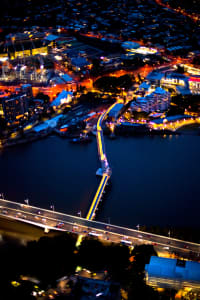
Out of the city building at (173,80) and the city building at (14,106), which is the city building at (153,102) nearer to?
the city building at (173,80)

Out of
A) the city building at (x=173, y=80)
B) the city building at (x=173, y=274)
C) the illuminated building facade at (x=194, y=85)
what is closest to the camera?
the city building at (x=173, y=274)

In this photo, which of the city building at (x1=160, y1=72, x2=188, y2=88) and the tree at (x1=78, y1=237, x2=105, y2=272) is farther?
the city building at (x1=160, y1=72, x2=188, y2=88)

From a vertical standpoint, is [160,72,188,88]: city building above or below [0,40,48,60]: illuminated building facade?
below

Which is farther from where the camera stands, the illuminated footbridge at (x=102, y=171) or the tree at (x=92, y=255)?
the illuminated footbridge at (x=102, y=171)

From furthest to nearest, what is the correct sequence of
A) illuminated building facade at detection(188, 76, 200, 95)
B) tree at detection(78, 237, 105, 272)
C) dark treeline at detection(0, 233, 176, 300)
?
1. illuminated building facade at detection(188, 76, 200, 95)
2. tree at detection(78, 237, 105, 272)
3. dark treeline at detection(0, 233, 176, 300)

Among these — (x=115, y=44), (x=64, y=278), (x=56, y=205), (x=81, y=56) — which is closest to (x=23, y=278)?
(x=64, y=278)

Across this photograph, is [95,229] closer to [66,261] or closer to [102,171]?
[66,261]

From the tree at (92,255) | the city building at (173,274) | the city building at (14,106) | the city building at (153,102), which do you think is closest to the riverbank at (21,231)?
the tree at (92,255)

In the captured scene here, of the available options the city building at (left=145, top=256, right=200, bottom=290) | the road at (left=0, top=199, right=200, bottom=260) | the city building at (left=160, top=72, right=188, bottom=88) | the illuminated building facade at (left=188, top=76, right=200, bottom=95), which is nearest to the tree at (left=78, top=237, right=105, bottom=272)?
the road at (left=0, top=199, right=200, bottom=260)

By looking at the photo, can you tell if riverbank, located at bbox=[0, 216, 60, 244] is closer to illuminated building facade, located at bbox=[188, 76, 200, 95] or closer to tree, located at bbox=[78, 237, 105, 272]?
tree, located at bbox=[78, 237, 105, 272]
